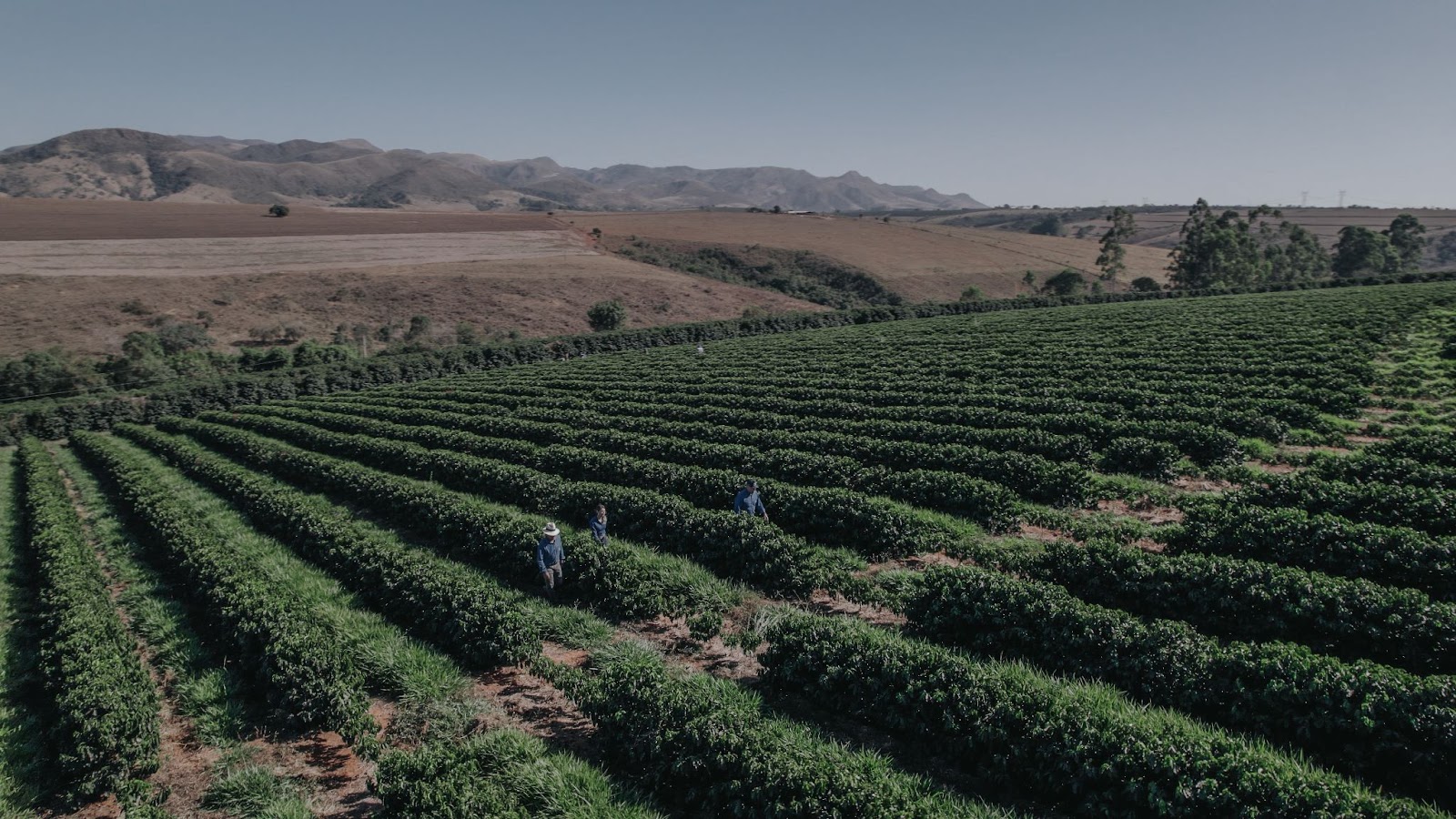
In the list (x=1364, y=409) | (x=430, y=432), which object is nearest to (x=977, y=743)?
(x=1364, y=409)

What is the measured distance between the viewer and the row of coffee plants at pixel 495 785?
7391 mm

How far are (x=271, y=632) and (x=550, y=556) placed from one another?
15.0 feet

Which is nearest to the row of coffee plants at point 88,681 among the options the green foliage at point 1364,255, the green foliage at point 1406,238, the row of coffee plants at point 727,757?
the row of coffee plants at point 727,757

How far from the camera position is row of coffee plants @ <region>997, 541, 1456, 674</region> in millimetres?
8758

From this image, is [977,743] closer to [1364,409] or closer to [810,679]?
[810,679]

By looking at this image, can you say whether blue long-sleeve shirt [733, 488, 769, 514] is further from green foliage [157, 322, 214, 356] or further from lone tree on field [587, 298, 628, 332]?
lone tree on field [587, 298, 628, 332]

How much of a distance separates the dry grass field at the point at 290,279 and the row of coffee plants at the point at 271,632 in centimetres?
5216

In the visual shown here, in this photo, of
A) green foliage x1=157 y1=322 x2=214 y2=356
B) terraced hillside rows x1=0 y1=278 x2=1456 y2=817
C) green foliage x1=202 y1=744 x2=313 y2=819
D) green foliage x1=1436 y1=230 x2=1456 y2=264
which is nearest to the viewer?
terraced hillside rows x1=0 y1=278 x2=1456 y2=817

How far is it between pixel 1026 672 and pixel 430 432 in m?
24.0

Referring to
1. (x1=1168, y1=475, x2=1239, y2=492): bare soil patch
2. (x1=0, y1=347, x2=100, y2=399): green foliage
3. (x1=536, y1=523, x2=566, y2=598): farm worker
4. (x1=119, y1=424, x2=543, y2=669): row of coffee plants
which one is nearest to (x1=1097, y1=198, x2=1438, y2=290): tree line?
(x1=1168, y1=475, x2=1239, y2=492): bare soil patch

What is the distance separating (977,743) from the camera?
7.93 meters

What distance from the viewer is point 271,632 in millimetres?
11281

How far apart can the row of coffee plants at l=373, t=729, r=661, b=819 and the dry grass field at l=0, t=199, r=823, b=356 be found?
64.2 metres

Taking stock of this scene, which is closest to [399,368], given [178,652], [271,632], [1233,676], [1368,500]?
[178,652]
